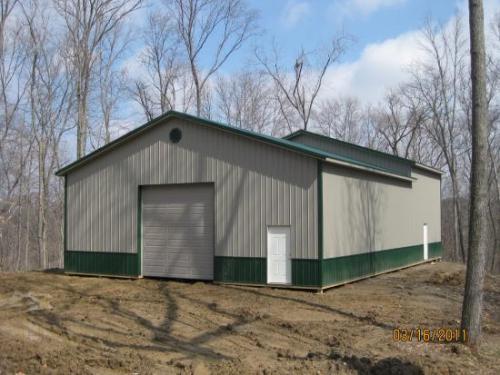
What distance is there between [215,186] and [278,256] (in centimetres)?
296

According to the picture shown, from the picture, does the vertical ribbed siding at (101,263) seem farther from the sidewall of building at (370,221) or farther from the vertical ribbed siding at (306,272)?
the sidewall of building at (370,221)

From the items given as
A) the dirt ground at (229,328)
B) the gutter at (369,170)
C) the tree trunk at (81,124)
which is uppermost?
the tree trunk at (81,124)

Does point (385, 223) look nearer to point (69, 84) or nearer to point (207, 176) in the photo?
point (207, 176)

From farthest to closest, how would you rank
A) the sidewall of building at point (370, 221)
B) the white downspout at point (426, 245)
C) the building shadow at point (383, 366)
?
the white downspout at point (426, 245) → the sidewall of building at point (370, 221) → the building shadow at point (383, 366)

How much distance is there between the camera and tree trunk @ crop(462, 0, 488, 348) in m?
8.64

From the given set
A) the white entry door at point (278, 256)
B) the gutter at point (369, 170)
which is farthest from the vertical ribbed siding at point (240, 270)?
the gutter at point (369, 170)

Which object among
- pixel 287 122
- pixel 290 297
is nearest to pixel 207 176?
pixel 290 297

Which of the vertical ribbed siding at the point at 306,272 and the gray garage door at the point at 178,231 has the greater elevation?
the gray garage door at the point at 178,231

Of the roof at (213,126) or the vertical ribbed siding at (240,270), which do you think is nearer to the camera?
the roof at (213,126)

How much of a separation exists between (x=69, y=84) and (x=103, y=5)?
7251mm

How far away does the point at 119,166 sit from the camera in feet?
60.1

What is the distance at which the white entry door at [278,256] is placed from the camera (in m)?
15.2
